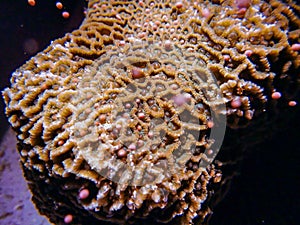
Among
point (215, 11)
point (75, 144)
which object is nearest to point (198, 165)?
point (75, 144)

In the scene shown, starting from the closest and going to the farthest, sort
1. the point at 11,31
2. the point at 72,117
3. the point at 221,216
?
the point at 72,117
the point at 221,216
the point at 11,31

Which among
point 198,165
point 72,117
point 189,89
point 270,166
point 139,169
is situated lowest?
point 270,166

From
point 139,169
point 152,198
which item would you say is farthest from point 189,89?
→ point 152,198

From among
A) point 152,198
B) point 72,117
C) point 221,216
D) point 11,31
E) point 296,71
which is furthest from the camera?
point 11,31

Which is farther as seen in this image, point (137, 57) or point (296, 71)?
point (296, 71)

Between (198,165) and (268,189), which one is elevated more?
(198,165)

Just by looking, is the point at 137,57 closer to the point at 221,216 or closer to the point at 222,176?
the point at 222,176
